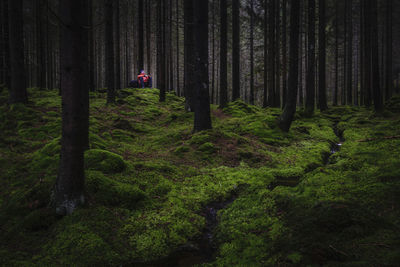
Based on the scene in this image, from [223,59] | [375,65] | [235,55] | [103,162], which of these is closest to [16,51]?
[103,162]

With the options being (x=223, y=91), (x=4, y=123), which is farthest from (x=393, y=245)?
(x=223, y=91)

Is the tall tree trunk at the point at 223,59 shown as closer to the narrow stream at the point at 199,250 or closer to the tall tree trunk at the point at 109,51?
the tall tree trunk at the point at 109,51

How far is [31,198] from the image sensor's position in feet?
15.3

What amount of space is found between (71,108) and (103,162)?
87.6 inches

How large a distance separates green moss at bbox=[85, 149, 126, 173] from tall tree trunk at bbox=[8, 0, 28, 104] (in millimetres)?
8246

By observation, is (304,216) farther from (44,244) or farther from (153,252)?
(44,244)

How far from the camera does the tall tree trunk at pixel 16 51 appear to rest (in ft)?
36.4

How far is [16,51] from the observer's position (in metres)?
11.2

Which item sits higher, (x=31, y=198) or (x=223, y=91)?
(x=223, y=91)

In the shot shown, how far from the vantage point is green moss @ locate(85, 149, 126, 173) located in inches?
229

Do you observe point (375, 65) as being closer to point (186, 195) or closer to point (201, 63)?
point (201, 63)

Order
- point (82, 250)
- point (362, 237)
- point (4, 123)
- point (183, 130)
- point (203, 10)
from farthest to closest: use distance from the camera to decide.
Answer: point (183, 130) → point (4, 123) → point (203, 10) → point (82, 250) → point (362, 237)

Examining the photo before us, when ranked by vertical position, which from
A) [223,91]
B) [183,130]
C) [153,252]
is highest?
[223,91]

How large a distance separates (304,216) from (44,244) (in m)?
3.96
